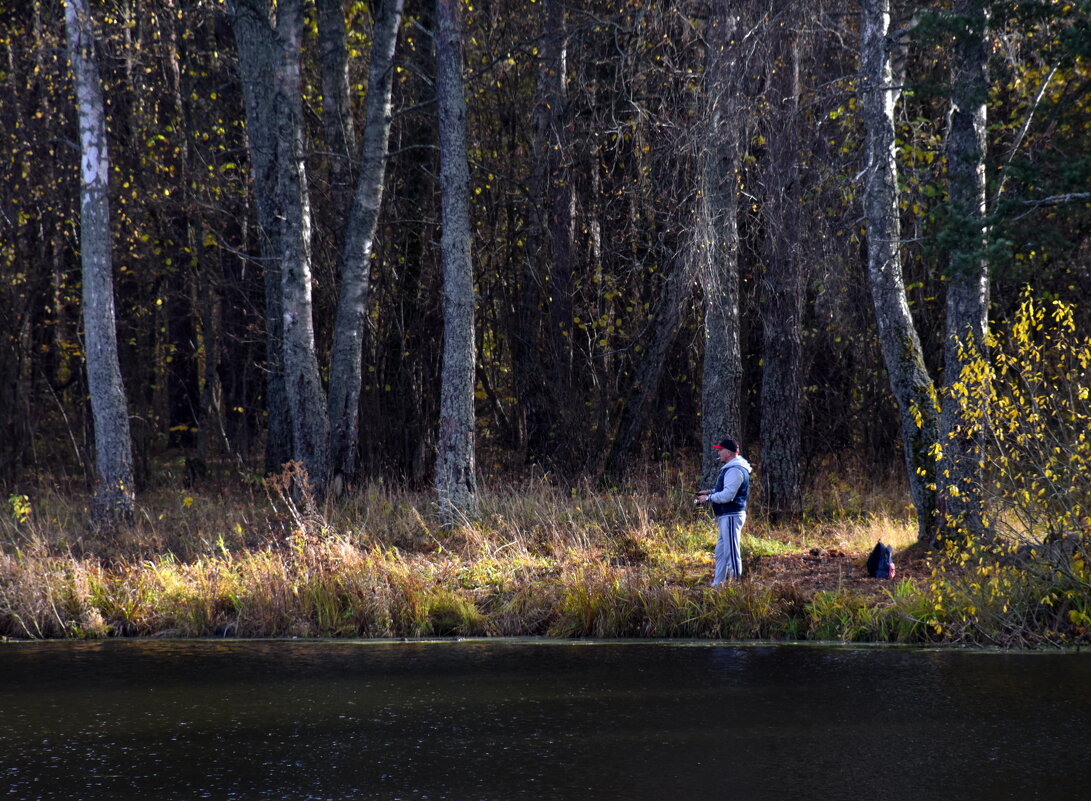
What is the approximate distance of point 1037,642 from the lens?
1134 centimetres

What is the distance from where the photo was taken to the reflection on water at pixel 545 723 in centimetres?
765

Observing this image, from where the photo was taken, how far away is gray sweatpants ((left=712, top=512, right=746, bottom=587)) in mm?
12727

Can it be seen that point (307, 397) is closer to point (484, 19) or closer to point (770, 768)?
point (484, 19)

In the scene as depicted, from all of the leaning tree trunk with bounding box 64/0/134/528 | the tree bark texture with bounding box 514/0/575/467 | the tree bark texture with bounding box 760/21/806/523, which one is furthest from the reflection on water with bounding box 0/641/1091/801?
the tree bark texture with bounding box 514/0/575/467

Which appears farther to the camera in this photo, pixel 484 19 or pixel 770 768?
pixel 484 19

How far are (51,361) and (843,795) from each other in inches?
853

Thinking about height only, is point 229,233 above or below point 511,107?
below

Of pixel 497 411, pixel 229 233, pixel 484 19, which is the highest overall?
pixel 484 19

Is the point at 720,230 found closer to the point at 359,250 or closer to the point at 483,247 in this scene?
the point at 359,250

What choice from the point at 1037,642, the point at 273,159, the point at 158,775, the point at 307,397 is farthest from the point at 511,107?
the point at 158,775

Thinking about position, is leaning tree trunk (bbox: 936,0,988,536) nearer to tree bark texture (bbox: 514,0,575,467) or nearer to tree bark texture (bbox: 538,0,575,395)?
tree bark texture (bbox: 514,0,575,467)

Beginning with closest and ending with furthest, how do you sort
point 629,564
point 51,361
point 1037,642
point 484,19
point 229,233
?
point 1037,642 < point 629,564 < point 484,19 < point 229,233 < point 51,361

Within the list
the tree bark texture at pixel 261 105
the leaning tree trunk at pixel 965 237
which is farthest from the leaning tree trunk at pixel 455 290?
the leaning tree trunk at pixel 965 237

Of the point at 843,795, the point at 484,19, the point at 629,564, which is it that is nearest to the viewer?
the point at 843,795
